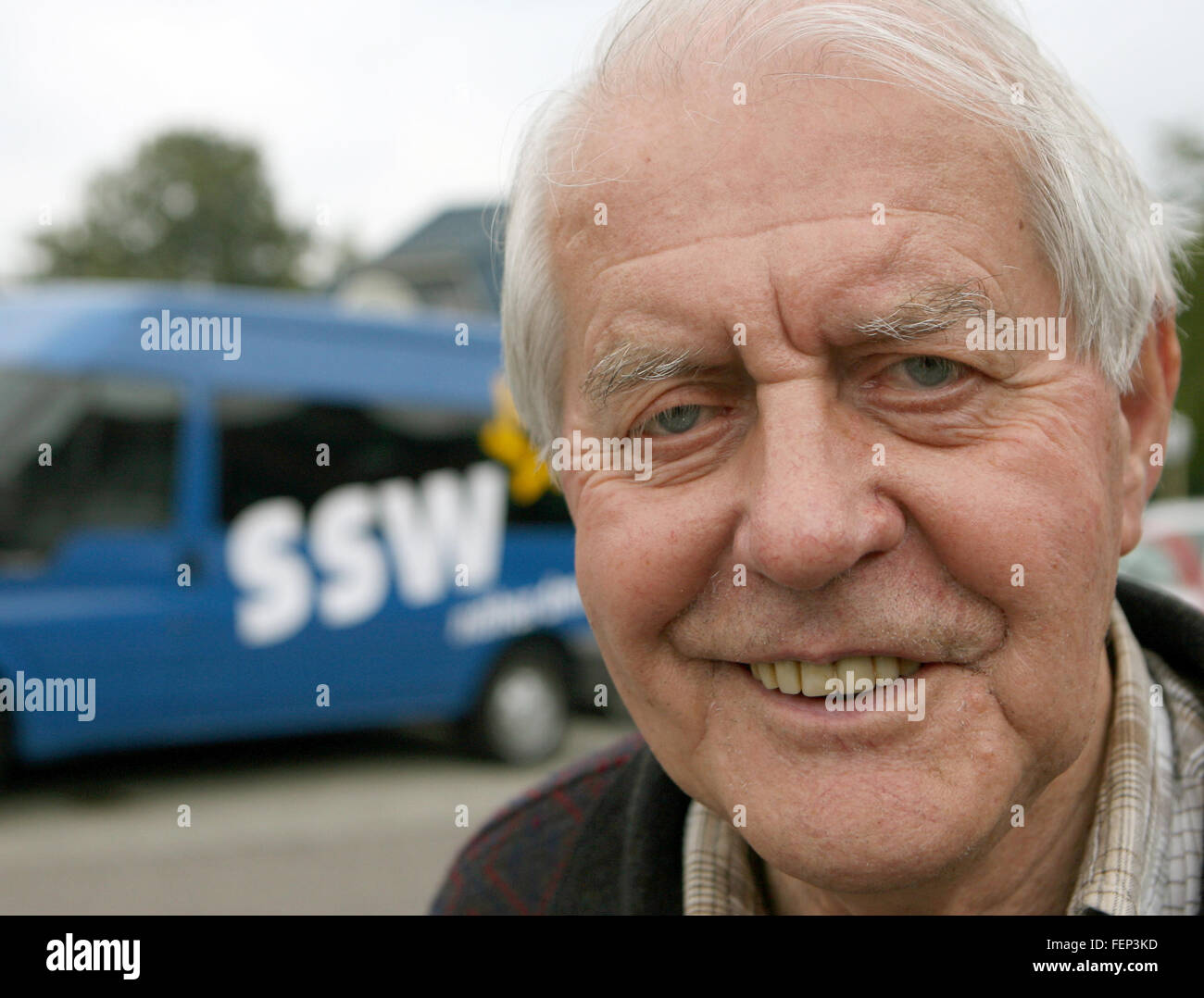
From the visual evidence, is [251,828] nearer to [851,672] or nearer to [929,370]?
[851,672]

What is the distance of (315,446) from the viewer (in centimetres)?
697

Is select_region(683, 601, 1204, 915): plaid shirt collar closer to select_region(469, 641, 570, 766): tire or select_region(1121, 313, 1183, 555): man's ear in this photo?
select_region(1121, 313, 1183, 555): man's ear

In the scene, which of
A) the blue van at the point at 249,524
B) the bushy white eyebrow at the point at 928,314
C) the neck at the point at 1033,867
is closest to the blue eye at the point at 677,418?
the bushy white eyebrow at the point at 928,314

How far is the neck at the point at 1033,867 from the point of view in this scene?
139 centimetres

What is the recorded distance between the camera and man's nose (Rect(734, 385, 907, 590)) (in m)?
1.18

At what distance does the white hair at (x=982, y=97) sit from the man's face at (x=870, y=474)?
0.11 ft

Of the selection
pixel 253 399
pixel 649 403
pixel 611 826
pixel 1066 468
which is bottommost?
pixel 611 826

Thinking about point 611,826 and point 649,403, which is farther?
point 611,826

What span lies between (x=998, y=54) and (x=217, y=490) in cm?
601

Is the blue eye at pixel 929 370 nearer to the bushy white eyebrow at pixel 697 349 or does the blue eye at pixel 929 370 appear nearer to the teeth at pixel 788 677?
the bushy white eyebrow at pixel 697 349

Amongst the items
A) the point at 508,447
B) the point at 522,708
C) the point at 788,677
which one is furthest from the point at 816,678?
the point at 522,708

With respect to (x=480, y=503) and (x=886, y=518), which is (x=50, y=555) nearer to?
(x=480, y=503)
